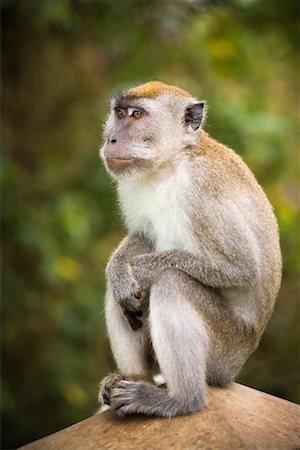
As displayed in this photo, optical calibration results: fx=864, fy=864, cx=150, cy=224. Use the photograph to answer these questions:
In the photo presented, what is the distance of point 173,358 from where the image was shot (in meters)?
6.58

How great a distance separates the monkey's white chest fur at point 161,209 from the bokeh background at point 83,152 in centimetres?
397

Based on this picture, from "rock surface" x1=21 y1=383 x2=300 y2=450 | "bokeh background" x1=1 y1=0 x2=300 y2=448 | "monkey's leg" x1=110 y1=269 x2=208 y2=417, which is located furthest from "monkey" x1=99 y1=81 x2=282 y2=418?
"bokeh background" x1=1 y1=0 x2=300 y2=448

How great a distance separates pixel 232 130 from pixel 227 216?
18.7ft

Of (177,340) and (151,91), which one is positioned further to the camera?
(151,91)

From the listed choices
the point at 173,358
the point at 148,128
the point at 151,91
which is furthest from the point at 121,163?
the point at 173,358

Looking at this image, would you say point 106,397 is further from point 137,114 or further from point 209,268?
point 137,114

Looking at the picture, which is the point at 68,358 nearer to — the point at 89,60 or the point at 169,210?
the point at 89,60

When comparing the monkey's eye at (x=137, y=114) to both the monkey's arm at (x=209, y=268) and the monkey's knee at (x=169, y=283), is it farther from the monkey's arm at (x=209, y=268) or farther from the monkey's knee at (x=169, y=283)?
the monkey's knee at (x=169, y=283)

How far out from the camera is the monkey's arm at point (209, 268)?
6.91 meters

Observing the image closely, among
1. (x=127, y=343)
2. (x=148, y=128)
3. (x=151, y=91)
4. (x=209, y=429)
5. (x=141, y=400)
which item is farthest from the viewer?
(x=151, y=91)

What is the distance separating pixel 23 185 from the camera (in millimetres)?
12805

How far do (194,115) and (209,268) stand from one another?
1.47 metres

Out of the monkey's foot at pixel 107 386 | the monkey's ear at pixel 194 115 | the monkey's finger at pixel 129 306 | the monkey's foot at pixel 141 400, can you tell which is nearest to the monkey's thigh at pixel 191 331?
the monkey's foot at pixel 141 400

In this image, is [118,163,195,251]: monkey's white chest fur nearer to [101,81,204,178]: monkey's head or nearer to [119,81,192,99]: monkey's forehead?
[101,81,204,178]: monkey's head
